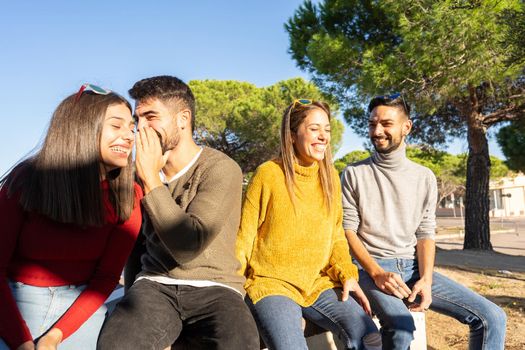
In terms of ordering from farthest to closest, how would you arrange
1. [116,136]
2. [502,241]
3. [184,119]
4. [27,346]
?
1. [502,241]
2. [184,119]
3. [116,136]
4. [27,346]

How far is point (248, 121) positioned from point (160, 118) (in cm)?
2085

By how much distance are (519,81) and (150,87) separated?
1084 centimetres

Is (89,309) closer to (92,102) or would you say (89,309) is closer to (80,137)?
(80,137)

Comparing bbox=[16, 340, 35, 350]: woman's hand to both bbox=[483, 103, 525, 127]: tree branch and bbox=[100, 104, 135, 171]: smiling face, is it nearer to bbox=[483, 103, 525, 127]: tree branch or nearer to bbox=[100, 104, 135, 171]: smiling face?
bbox=[100, 104, 135, 171]: smiling face

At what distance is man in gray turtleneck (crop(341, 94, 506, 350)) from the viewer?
8.66 ft

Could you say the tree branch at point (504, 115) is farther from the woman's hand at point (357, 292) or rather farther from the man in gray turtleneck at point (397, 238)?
the woman's hand at point (357, 292)

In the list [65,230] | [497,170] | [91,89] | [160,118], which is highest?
[497,170]

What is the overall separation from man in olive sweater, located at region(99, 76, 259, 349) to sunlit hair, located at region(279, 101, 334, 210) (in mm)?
498

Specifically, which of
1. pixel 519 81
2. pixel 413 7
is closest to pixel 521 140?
pixel 519 81

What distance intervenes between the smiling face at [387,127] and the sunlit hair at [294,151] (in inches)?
19.8

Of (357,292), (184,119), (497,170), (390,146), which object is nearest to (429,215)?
(390,146)

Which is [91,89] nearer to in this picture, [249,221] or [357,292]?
[249,221]

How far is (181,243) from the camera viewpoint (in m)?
1.82

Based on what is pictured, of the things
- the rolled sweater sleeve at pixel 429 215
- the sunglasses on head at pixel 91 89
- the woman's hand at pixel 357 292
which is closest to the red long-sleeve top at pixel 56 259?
the sunglasses on head at pixel 91 89
